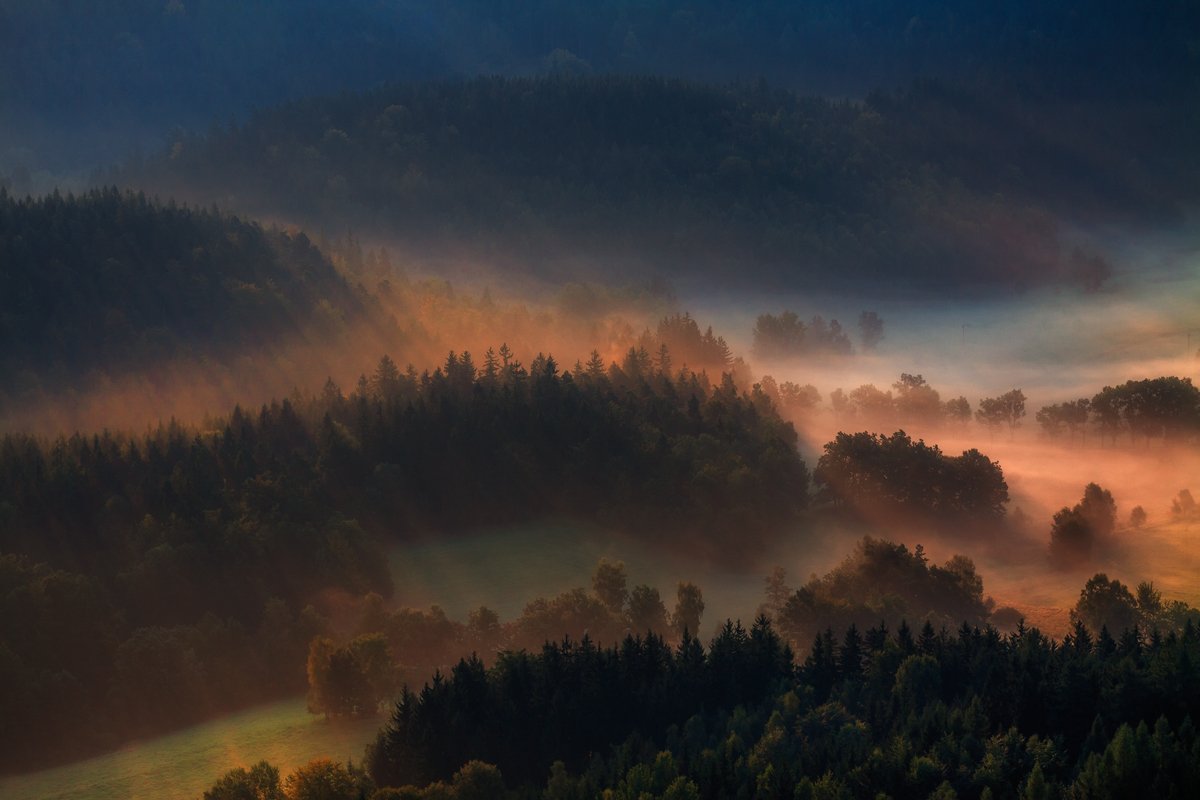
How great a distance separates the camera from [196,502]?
16125cm

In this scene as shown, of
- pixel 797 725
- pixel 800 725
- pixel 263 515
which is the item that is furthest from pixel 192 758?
pixel 800 725

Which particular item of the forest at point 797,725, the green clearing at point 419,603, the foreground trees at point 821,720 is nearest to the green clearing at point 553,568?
the green clearing at point 419,603

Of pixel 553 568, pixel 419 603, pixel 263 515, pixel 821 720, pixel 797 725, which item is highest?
pixel 263 515

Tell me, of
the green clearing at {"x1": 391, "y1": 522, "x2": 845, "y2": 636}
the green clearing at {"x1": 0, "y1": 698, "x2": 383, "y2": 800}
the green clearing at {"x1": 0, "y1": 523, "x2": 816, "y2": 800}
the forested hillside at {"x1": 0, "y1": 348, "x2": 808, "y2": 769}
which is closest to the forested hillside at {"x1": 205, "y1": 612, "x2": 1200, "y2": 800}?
the green clearing at {"x1": 0, "y1": 698, "x2": 383, "y2": 800}

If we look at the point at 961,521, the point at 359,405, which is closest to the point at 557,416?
the point at 359,405

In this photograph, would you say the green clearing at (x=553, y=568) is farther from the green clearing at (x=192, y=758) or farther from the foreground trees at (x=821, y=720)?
the foreground trees at (x=821, y=720)

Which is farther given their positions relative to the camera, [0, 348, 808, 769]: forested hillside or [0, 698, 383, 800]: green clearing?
[0, 348, 808, 769]: forested hillside

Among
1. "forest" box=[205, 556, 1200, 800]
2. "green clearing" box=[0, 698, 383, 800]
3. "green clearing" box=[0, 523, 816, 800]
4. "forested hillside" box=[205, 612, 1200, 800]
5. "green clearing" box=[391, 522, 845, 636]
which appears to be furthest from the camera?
"green clearing" box=[391, 522, 845, 636]

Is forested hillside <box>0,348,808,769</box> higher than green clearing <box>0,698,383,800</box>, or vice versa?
forested hillside <box>0,348,808,769</box>

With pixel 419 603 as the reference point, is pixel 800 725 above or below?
below

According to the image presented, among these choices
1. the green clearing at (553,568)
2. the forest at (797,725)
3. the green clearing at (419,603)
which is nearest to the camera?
the forest at (797,725)

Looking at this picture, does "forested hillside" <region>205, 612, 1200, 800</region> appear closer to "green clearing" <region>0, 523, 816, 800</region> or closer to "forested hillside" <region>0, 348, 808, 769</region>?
"green clearing" <region>0, 523, 816, 800</region>

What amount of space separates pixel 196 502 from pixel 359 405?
39461mm

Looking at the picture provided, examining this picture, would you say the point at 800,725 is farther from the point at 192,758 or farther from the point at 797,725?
the point at 192,758
